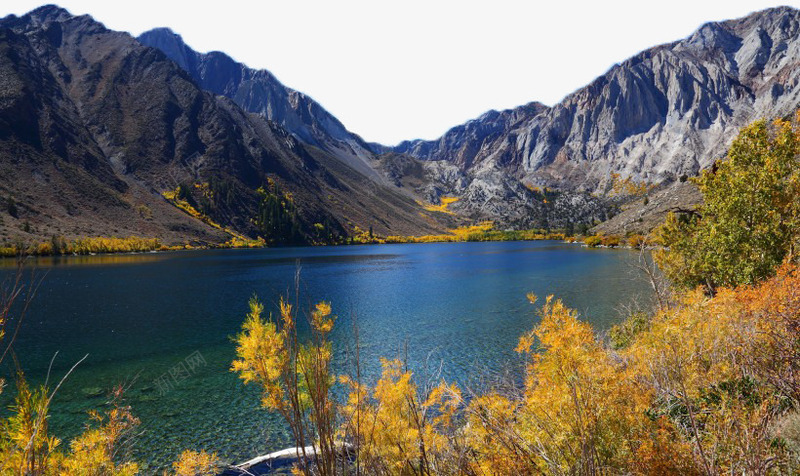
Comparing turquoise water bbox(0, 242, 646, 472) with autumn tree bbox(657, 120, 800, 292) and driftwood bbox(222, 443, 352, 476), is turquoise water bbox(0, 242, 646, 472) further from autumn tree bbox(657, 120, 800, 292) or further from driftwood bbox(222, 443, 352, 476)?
autumn tree bbox(657, 120, 800, 292)

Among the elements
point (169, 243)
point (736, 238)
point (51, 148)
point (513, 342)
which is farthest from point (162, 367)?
point (51, 148)

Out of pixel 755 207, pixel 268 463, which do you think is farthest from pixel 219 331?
pixel 755 207

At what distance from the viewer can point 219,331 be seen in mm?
38000

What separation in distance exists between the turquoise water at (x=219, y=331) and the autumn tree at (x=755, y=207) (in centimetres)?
682

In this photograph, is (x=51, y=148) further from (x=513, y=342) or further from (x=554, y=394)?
(x=554, y=394)

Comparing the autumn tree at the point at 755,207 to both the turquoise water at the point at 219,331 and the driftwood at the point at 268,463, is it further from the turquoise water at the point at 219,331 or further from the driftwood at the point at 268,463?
the driftwood at the point at 268,463

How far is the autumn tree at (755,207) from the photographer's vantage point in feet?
67.3

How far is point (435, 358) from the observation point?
2944 centimetres

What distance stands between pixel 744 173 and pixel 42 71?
274m

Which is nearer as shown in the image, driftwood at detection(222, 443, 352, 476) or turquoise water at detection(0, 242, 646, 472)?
driftwood at detection(222, 443, 352, 476)

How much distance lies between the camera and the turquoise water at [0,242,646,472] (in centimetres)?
2041

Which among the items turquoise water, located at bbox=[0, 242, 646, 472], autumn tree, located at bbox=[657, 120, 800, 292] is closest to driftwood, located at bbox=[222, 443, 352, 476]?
turquoise water, located at bbox=[0, 242, 646, 472]

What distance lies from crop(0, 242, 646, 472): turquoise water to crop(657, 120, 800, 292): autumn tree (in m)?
6.82

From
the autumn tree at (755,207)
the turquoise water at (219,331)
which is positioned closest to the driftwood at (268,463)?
the turquoise water at (219,331)
